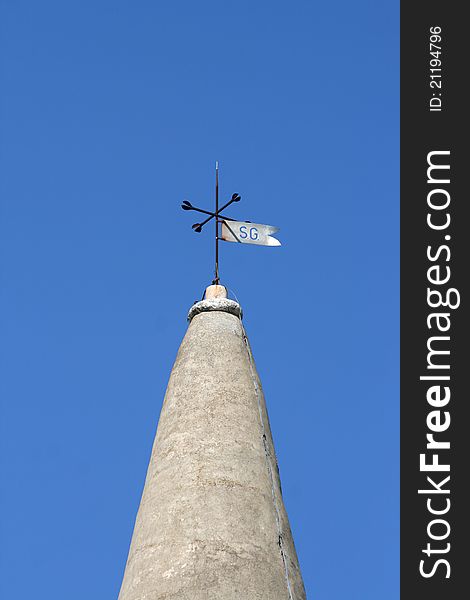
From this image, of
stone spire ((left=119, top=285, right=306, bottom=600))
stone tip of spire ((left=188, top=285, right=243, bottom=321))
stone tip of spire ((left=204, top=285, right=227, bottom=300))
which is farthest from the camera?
stone tip of spire ((left=204, top=285, right=227, bottom=300))

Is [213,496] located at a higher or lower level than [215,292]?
lower

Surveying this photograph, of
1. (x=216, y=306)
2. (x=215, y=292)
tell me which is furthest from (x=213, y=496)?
(x=215, y=292)

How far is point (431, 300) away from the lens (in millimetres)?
14602

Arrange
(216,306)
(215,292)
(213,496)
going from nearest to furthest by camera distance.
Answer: (213,496) → (216,306) → (215,292)

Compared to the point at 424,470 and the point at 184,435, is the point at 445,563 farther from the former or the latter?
the point at 184,435

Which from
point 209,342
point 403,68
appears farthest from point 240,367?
point 403,68

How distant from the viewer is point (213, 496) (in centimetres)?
974

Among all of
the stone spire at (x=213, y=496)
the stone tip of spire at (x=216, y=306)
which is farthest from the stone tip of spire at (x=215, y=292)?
the stone spire at (x=213, y=496)

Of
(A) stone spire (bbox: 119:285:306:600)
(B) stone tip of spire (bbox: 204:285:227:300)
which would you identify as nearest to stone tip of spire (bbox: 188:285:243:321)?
(B) stone tip of spire (bbox: 204:285:227:300)

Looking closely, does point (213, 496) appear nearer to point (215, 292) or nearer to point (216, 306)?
point (216, 306)

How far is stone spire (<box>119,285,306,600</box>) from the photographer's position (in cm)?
923

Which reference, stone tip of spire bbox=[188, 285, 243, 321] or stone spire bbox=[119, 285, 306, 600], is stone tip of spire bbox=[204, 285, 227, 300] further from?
stone spire bbox=[119, 285, 306, 600]

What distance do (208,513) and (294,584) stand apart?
87cm

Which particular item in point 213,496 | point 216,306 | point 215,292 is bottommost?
point 213,496
